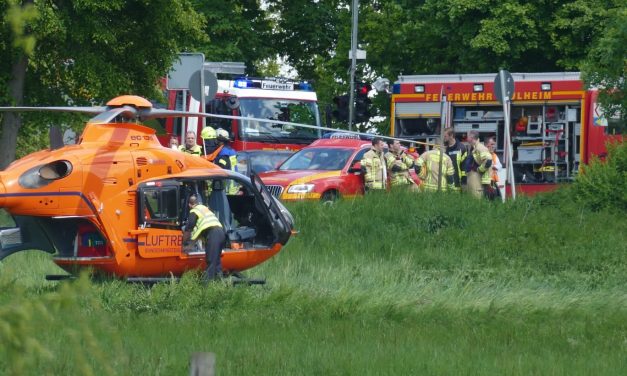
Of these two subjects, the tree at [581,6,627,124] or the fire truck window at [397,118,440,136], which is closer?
the tree at [581,6,627,124]

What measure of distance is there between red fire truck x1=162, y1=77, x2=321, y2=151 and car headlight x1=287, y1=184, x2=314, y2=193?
896 cm

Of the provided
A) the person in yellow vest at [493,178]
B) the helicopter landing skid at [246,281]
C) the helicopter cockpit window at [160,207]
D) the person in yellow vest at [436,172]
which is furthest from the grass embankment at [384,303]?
the person in yellow vest at [493,178]

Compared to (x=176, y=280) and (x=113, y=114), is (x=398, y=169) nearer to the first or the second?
(x=176, y=280)

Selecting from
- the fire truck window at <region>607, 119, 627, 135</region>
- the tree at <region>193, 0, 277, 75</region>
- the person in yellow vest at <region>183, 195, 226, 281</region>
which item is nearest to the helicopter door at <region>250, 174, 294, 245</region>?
the person in yellow vest at <region>183, 195, 226, 281</region>

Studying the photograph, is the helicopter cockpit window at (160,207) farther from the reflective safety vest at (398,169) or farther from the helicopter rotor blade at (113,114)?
the reflective safety vest at (398,169)

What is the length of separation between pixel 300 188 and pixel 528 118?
1055cm

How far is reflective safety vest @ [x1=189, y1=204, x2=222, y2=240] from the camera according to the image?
14.1m

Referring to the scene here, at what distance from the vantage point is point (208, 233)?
1425cm

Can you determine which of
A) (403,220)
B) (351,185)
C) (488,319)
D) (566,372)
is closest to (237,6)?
(351,185)

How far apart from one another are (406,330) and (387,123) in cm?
3738

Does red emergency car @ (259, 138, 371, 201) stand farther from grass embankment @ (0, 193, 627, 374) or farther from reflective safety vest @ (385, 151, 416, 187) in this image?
grass embankment @ (0, 193, 627, 374)

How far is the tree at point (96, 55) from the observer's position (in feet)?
86.4

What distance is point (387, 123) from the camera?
4912cm

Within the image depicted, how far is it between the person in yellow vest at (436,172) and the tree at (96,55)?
26.1 ft
